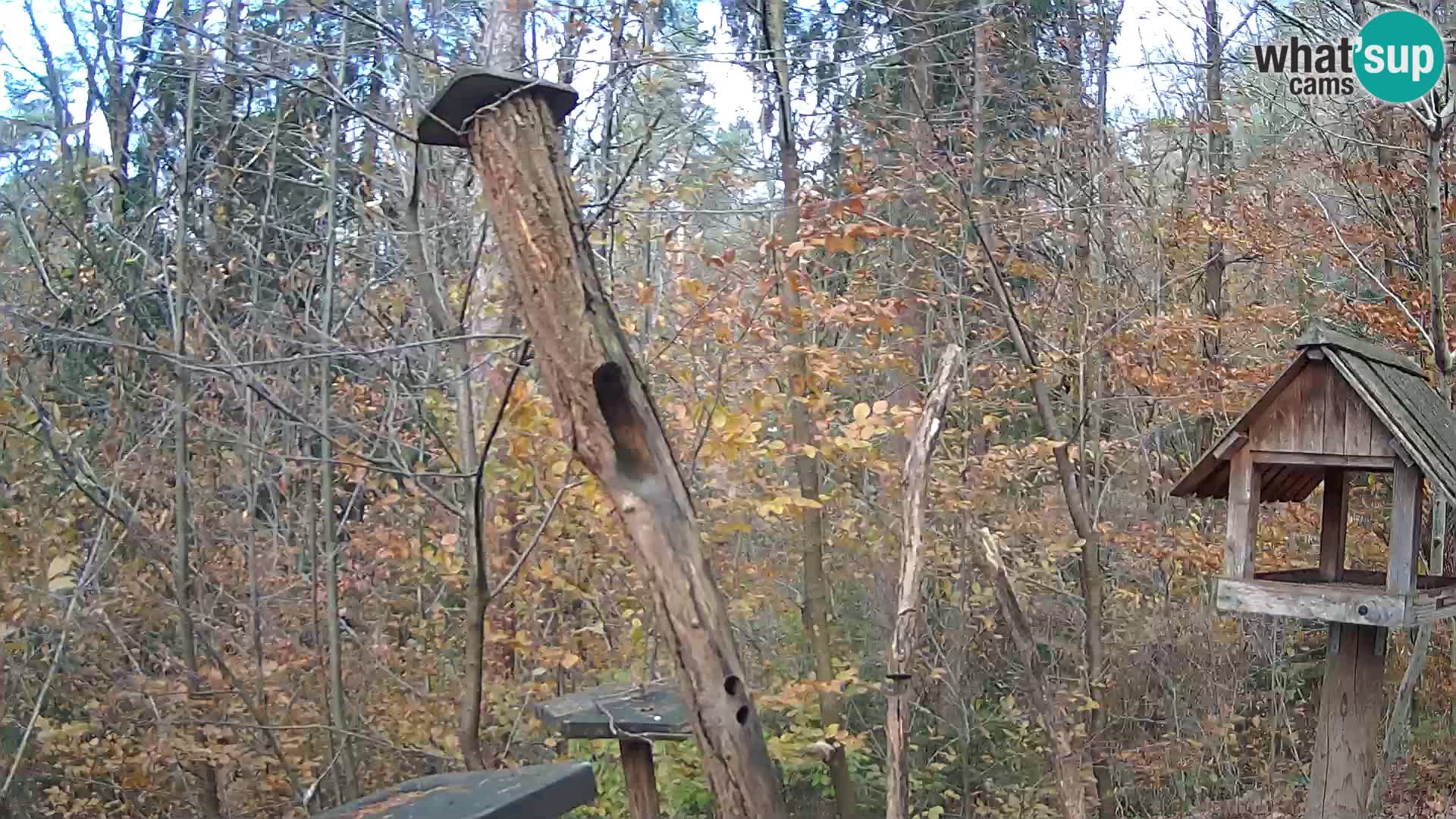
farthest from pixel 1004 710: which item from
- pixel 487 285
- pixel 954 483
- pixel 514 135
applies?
pixel 514 135

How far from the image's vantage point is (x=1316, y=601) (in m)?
3.22

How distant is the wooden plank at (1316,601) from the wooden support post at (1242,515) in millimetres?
51

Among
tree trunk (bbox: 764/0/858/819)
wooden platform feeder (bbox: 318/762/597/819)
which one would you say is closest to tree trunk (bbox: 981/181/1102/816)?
tree trunk (bbox: 764/0/858/819)

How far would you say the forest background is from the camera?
15.3 feet

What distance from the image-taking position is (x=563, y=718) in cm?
324

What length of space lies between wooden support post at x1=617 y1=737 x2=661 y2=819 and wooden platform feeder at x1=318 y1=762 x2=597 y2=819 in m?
1.38

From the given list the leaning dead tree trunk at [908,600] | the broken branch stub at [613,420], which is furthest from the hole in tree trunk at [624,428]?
the leaning dead tree trunk at [908,600]

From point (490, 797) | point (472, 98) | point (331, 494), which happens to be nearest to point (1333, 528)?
point (490, 797)

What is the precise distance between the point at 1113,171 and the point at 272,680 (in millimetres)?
5827

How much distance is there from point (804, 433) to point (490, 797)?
12.9ft

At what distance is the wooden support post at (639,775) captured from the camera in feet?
12.1

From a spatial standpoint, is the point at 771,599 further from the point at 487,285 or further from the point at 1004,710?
the point at 487,285

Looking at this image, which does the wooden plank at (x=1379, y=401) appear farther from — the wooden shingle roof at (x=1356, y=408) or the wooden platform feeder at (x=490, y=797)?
the wooden platform feeder at (x=490, y=797)

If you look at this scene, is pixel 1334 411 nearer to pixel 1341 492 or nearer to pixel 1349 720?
pixel 1341 492
